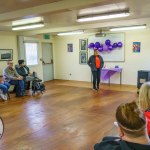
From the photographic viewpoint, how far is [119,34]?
8883 millimetres

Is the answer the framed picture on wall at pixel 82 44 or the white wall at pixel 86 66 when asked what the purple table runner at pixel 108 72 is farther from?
the framed picture on wall at pixel 82 44

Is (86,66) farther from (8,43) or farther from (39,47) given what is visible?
(8,43)

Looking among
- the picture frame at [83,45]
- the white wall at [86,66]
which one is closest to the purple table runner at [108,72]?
the white wall at [86,66]

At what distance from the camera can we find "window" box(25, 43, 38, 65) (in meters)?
9.43

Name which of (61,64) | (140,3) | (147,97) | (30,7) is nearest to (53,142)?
(147,97)

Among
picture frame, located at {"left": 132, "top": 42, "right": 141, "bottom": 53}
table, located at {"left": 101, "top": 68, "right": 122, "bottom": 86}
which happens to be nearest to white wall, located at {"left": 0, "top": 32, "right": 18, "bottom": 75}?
table, located at {"left": 101, "top": 68, "right": 122, "bottom": 86}

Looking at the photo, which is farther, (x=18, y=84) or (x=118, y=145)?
(x=18, y=84)

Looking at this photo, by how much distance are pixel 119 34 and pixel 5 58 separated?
4.79 meters


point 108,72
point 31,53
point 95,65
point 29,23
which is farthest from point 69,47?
point 29,23

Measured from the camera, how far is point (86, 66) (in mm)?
10039

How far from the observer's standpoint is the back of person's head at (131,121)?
1179mm

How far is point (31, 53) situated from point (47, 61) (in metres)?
1.20

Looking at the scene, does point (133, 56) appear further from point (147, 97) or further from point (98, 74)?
point (147, 97)

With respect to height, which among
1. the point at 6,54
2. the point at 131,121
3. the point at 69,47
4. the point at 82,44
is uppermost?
the point at 82,44
